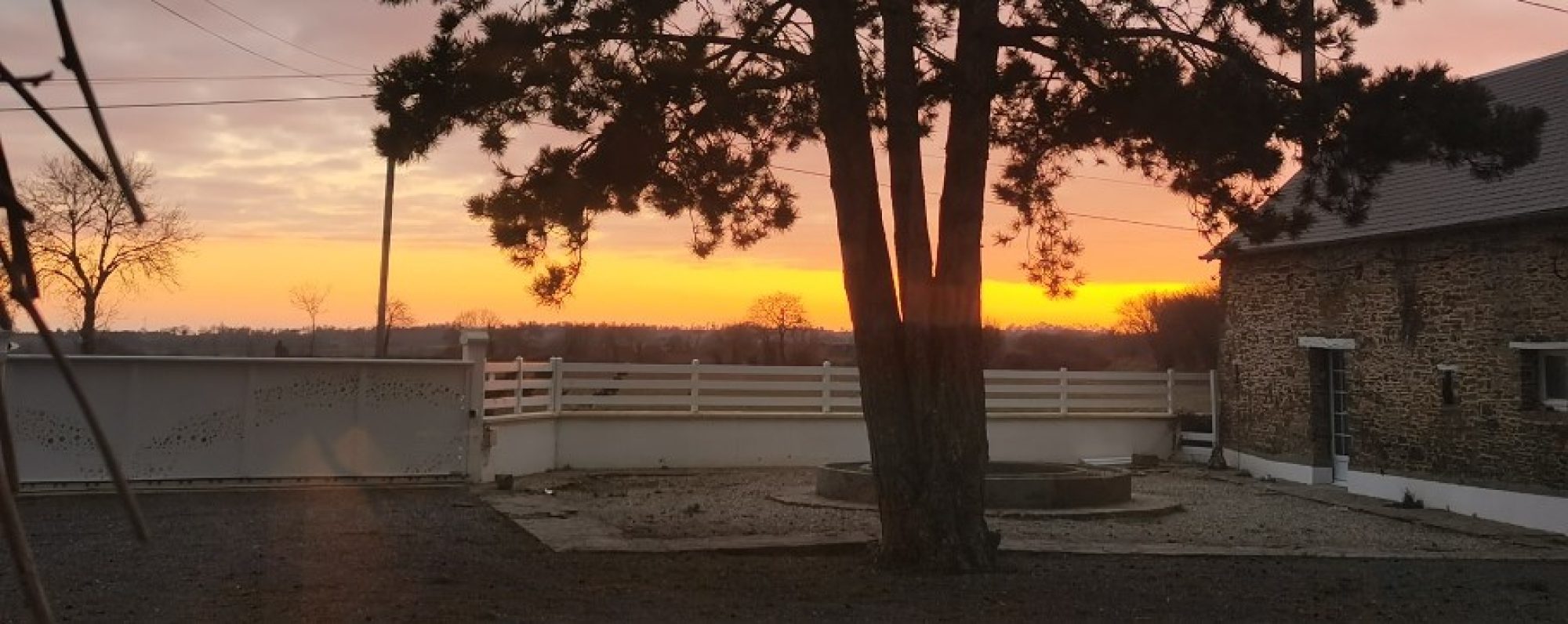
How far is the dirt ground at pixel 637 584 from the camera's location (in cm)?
739

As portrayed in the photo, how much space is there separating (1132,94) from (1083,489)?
6430 mm

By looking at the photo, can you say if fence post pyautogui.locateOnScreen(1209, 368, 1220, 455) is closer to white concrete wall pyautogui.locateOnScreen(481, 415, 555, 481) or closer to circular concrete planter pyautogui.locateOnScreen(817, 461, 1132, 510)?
circular concrete planter pyautogui.locateOnScreen(817, 461, 1132, 510)

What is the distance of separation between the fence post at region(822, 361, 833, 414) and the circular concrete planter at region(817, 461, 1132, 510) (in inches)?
201

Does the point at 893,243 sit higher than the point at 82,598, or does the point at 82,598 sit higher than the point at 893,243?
the point at 893,243

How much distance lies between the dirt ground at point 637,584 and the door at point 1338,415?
24.0ft

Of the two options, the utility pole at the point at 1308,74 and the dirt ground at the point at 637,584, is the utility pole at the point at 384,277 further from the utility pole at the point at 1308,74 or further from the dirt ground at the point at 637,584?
the utility pole at the point at 1308,74

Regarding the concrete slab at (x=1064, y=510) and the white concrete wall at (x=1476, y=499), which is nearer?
the concrete slab at (x=1064, y=510)

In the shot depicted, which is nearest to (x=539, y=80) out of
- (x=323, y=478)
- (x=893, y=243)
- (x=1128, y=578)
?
(x=893, y=243)

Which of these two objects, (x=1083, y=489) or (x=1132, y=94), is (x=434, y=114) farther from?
(x=1083, y=489)

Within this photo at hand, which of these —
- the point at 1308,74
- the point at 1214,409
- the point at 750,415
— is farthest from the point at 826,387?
the point at 1308,74

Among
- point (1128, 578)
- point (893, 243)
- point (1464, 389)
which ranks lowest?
point (1128, 578)

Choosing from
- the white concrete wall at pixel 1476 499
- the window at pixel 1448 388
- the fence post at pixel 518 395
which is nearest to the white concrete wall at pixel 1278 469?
the white concrete wall at pixel 1476 499

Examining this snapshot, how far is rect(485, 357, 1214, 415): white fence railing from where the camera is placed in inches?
695

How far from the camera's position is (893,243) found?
9.33m
